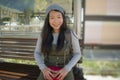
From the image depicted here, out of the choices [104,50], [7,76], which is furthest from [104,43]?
[7,76]

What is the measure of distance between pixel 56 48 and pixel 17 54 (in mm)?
3191

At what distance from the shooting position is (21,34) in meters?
5.39

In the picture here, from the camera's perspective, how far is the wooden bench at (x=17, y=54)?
209 inches

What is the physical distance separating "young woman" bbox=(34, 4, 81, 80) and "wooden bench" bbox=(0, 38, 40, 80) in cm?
268

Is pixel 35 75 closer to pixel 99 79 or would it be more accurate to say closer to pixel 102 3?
pixel 99 79

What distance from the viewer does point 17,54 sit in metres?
5.56

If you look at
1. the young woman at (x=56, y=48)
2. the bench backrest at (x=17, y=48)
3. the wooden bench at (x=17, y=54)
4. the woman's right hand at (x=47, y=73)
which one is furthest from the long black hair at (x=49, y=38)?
the bench backrest at (x=17, y=48)

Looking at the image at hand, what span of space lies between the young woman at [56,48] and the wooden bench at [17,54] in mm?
2684

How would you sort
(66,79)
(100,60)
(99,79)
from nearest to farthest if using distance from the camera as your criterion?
1. (66,79)
2. (99,79)
3. (100,60)

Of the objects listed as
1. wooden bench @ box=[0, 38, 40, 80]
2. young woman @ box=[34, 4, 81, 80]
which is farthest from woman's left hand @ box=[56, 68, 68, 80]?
wooden bench @ box=[0, 38, 40, 80]

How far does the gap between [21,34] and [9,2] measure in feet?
2.06

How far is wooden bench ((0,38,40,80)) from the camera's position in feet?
17.4

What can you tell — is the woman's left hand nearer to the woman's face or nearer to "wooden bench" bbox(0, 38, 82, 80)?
the woman's face

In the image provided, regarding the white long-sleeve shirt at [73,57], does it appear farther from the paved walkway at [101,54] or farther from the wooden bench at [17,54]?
the paved walkway at [101,54]
